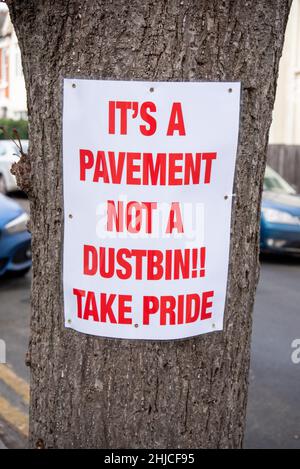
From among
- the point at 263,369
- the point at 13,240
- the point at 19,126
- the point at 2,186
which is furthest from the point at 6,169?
the point at 19,126

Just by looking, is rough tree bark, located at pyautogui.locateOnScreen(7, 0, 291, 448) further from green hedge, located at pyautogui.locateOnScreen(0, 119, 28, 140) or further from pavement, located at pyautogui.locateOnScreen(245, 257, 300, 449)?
green hedge, located at pyautogui.locateOnScreen(0, 119, 28, 140)

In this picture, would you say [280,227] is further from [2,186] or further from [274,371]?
[2,186]

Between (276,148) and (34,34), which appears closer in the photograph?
(34,34)

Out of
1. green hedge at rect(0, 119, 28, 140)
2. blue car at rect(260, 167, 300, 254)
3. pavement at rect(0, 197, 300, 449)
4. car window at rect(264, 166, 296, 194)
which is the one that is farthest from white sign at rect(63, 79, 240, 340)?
green hedge at rect(0, 119, 28, 140)

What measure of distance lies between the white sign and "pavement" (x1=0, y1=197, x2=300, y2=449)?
235 cm

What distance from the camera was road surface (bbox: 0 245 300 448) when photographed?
4202 mm

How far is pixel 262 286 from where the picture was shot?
7.80 meters

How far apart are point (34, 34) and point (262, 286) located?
6233 millimetres

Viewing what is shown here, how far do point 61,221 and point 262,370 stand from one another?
359 cm

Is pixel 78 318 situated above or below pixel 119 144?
below

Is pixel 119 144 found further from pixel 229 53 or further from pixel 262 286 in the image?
pixel 262 286

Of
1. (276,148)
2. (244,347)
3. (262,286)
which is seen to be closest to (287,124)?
(276,148)
